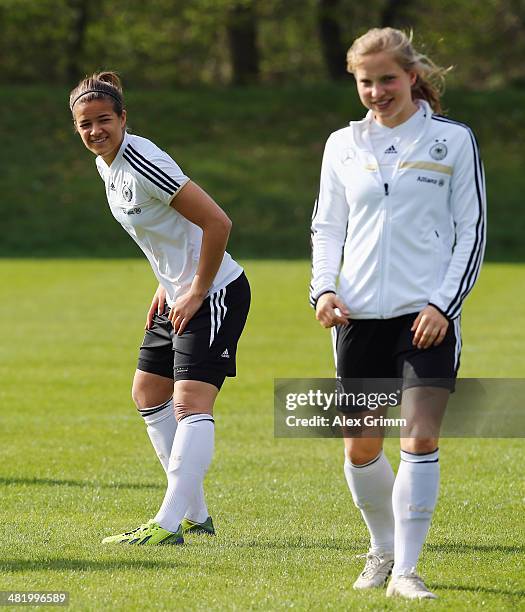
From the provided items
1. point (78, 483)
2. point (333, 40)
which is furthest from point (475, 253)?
point (333, 40)

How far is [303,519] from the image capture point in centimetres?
675

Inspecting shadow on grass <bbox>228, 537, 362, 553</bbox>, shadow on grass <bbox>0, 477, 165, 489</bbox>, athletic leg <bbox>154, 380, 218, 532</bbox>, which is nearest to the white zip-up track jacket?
athletic leg <bbox>154, 380, 218, 532</bbox>

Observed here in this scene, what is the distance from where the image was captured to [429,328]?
4805mm

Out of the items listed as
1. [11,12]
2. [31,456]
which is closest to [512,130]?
[11,12]

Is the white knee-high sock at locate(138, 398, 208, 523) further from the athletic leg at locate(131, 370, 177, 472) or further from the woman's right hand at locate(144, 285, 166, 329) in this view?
the woman's right hand at locate(144, 285, 166, 329)

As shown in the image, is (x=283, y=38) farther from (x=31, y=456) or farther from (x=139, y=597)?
(x=139, y=597)

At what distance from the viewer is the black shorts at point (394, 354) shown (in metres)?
4.88

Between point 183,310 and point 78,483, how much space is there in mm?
2347

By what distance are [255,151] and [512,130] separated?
781 cm

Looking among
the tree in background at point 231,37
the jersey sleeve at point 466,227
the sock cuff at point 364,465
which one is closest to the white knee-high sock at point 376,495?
the sock cuff at point 364,465

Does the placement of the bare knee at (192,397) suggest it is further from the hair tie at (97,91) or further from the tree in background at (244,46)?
the tree in background at (244,46)

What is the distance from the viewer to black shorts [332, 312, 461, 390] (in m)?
4.88

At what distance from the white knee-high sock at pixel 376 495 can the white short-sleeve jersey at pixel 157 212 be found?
127 centimetres

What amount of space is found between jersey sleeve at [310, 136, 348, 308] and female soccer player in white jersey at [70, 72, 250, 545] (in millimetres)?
802
